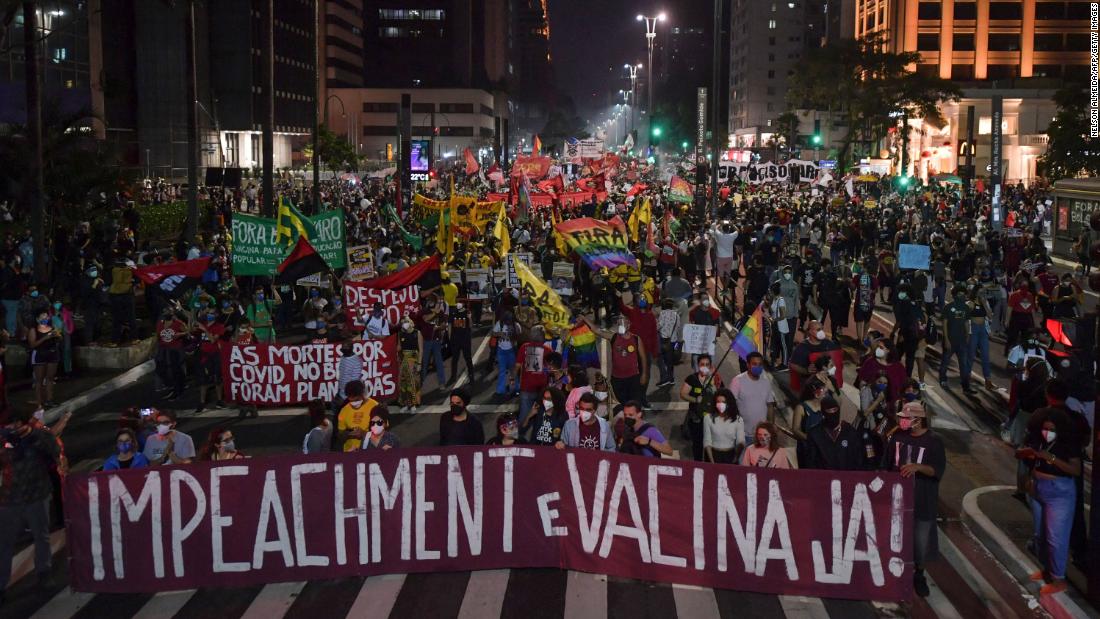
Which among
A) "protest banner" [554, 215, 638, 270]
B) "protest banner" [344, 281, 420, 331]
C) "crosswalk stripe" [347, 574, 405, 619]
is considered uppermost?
"protest banner" [554, 215, 638, 270]

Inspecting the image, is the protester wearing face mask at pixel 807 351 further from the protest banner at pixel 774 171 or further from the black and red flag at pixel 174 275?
the protest banner at pixel 774 171

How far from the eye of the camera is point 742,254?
28.1 meters

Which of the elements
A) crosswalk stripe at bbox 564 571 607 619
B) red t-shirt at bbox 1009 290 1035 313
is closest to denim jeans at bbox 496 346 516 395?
crosswalk stripe at bbox 564 571 607 619

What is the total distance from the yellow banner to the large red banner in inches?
244

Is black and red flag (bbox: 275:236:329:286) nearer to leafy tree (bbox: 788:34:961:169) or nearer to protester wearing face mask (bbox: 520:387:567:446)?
protester wearing face mask (bbox: 520:387:567:446)

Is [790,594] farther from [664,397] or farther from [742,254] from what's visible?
[742,254]

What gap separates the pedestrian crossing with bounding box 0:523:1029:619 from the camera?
27.2 feet

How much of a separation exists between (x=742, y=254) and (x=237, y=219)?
14.2 m

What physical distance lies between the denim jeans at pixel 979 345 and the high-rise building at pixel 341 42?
121m

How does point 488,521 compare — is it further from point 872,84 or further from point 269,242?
point 872,84

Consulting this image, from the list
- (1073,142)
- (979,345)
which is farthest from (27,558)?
(1073,142)

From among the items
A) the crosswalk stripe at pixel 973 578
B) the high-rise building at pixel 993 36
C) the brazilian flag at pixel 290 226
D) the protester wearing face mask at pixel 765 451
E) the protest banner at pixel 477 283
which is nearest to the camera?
the crosswalk stripe at pixel 973 578

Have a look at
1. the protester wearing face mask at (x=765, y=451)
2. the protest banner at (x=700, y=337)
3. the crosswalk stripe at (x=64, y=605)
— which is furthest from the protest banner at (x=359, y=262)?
the protester wearing face mask at (x=765, y=451)

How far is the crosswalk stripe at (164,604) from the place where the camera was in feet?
27.3
